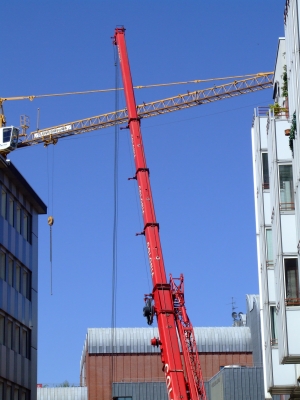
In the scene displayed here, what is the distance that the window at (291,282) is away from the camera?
35219mm

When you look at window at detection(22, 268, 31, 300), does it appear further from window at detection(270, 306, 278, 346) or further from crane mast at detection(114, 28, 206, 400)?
window at detection(270, 306, 278, 346)

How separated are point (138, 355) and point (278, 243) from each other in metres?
60.2

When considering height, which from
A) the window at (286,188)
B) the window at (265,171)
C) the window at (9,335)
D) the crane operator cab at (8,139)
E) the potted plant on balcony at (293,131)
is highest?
the crane operator cab at (8,139)

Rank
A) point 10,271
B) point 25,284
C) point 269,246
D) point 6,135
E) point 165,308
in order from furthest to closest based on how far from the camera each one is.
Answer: point 6,135 < point 25,284 < point 10,271 < point 165,308 < point 269,246

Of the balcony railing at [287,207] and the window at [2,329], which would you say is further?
the window at [2,329]

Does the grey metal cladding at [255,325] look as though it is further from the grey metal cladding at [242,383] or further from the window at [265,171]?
the window at [265,171]

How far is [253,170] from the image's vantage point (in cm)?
4759

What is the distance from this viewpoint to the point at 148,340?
95188 mm

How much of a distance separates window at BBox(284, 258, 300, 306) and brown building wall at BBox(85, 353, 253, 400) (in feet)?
192

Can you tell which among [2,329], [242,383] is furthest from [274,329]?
[242,383]

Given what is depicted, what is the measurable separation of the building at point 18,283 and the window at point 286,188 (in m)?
22.4

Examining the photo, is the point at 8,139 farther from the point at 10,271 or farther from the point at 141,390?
the point at 10,271

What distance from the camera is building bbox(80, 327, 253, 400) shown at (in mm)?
93250

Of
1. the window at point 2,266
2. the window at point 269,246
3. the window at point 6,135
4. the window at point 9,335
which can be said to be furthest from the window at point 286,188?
the window at point 6,135
